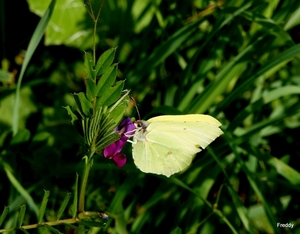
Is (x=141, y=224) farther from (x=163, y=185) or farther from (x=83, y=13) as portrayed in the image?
(x=83, y=13)

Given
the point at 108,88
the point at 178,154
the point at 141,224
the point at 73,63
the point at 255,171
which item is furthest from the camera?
the point at 73,63

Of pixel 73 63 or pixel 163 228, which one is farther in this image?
pixel 73 63

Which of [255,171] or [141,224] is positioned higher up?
[255,171]

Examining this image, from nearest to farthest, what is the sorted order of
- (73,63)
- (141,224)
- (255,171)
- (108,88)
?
(108,88), (141,224), (255,171), (73,63)

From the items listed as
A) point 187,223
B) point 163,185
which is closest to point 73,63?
point 163,185

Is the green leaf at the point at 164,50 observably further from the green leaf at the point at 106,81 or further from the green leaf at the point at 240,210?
the green leaf at the point at 106,81

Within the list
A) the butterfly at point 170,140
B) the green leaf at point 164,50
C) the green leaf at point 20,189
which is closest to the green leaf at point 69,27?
the green leaf at point 164,50

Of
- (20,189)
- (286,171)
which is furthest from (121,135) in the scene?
(286,171)

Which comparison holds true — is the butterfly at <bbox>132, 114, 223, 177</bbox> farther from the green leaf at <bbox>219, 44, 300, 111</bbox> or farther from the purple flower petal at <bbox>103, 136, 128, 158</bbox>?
the green leaf at <bbox>219, 44, 300, 111</bbox>
